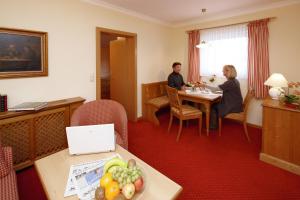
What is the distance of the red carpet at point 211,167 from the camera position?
6.42ft

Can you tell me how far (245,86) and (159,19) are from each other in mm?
2513

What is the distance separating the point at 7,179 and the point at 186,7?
3.73 m

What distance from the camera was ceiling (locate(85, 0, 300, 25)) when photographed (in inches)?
129

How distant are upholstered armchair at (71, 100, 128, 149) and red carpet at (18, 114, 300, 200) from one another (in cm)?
77

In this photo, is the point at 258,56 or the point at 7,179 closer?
the point at 7,179

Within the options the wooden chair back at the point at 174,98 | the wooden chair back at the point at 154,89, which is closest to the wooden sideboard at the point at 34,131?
the wooden chair back at the point at 174,98

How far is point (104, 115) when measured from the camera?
2268 mm

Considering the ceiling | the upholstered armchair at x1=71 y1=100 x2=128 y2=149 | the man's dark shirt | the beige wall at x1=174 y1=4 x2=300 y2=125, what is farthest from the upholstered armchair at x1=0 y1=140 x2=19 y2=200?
the beige wall at x1=174 y1=4 x2=300 y2=125

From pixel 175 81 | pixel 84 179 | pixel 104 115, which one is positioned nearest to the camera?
pixel 84 179

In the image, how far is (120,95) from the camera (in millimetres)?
4570

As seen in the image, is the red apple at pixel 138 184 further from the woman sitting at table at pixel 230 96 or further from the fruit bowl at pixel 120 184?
the woman sitting at table at pixel 230 96

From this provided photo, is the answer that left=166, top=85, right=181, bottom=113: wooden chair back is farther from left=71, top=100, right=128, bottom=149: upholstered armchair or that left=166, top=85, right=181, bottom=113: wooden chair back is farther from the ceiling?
the ceiling

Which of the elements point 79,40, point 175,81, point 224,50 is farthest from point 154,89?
point 79,40

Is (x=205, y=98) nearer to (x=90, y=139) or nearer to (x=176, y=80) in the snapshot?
(x=176, y=80)
